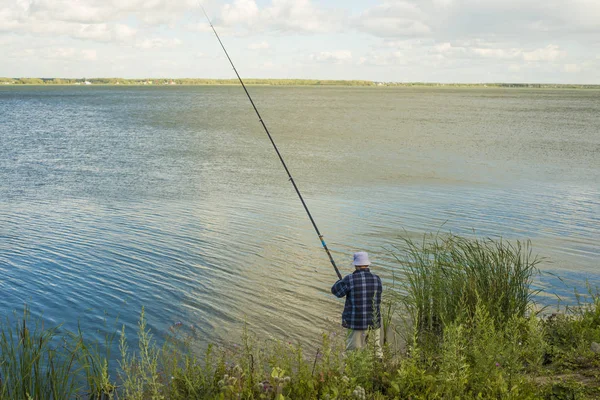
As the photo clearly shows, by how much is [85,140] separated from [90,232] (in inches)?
916

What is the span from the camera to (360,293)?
6457mm

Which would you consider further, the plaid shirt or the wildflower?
the plaid shirt

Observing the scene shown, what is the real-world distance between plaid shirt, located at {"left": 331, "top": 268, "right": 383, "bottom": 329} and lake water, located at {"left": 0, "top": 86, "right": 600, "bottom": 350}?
6.16 feet

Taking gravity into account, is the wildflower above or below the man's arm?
below

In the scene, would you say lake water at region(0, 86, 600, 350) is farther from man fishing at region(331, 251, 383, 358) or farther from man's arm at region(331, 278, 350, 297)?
man's arm at region(331, 278, 350, 297)

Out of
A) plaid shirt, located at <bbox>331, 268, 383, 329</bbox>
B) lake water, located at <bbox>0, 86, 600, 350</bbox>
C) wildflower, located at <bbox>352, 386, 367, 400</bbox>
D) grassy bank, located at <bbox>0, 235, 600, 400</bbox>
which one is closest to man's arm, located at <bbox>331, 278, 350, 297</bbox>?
plaid shirt, located at <bbox>331, 268, 383, 329</bbox>

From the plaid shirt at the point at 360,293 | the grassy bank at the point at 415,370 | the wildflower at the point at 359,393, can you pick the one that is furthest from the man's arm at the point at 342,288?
the wildflower at the point at 359,393

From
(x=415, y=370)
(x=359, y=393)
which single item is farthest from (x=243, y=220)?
(x=359, y=393)

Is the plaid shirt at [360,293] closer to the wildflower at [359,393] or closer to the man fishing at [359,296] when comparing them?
the man fishing at [359,296]

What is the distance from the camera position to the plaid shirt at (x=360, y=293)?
6.44m

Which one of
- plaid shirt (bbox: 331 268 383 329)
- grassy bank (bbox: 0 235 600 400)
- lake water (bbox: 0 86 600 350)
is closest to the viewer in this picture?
grassy bank (bbox: 0 235 600 400)

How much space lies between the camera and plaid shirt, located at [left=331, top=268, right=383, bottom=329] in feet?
21.1

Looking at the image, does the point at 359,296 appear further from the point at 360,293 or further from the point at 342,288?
the point at 342,288

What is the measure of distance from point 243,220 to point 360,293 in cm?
871
